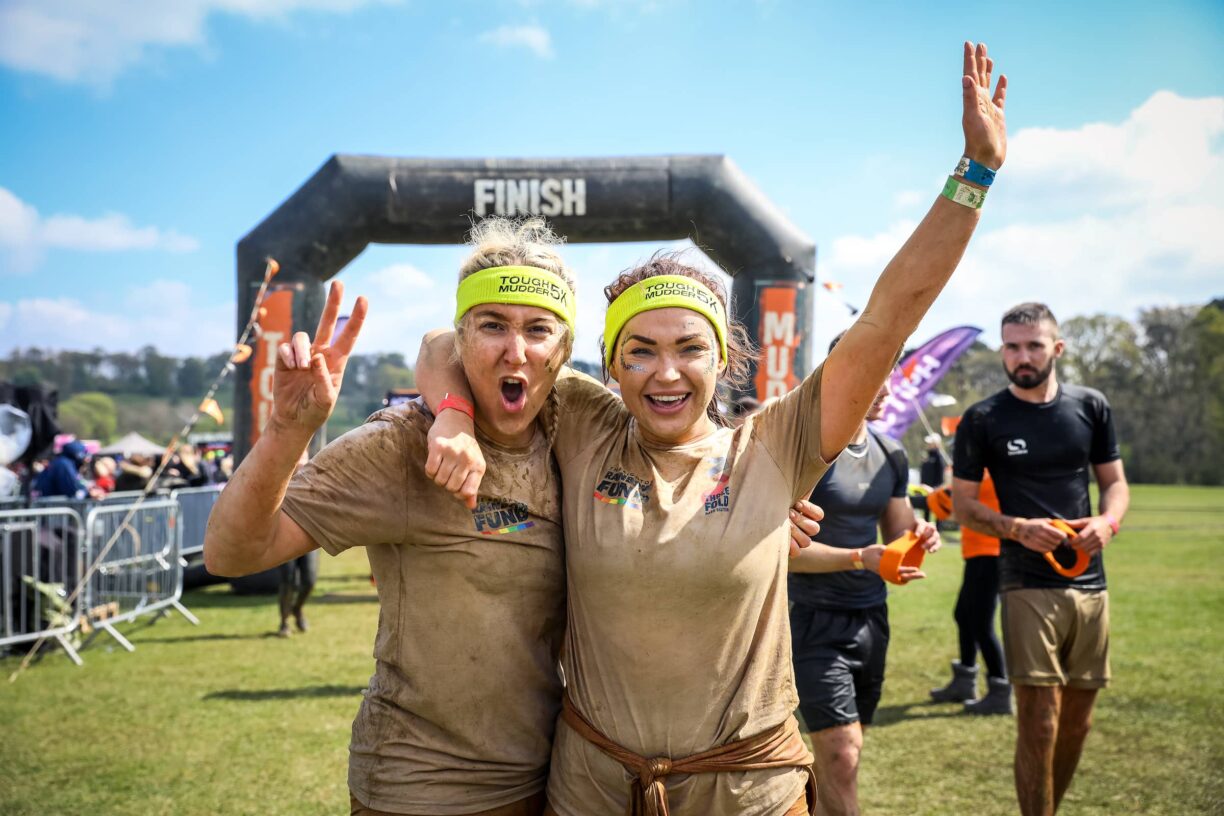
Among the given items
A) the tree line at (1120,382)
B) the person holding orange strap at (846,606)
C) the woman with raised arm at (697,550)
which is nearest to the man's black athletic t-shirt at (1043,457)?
the person holding orange strap at (846,606)

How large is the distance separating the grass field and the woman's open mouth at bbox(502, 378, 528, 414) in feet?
11.3

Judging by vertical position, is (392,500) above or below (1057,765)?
above

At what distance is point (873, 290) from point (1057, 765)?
10.5 ft

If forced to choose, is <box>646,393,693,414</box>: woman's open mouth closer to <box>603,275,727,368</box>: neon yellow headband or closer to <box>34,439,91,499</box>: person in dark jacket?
<box>603,275,727,368</box>: neon yellow headband

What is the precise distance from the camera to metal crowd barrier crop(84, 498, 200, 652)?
8516mm

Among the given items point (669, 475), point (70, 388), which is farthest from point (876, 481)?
point (70, 388)

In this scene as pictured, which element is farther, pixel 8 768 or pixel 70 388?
pixel 70 388

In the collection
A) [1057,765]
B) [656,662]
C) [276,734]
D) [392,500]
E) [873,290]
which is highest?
[873,290]

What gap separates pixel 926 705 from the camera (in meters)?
6.25

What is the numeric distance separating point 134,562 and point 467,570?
8.46 metres

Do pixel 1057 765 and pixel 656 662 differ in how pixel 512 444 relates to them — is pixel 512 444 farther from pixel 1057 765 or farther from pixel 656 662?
pixel 1057 765

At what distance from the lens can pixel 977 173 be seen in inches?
68.6

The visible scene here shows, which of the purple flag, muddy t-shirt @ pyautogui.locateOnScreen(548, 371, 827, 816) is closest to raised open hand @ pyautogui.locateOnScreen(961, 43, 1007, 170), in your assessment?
muddy t-shirt @ pyautogui.locateOnScreen(548, 371, 827, 816)

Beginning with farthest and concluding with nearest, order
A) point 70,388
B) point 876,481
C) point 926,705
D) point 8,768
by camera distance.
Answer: point 70,388 → point 926,705 → point 8,768 → point 876,481
